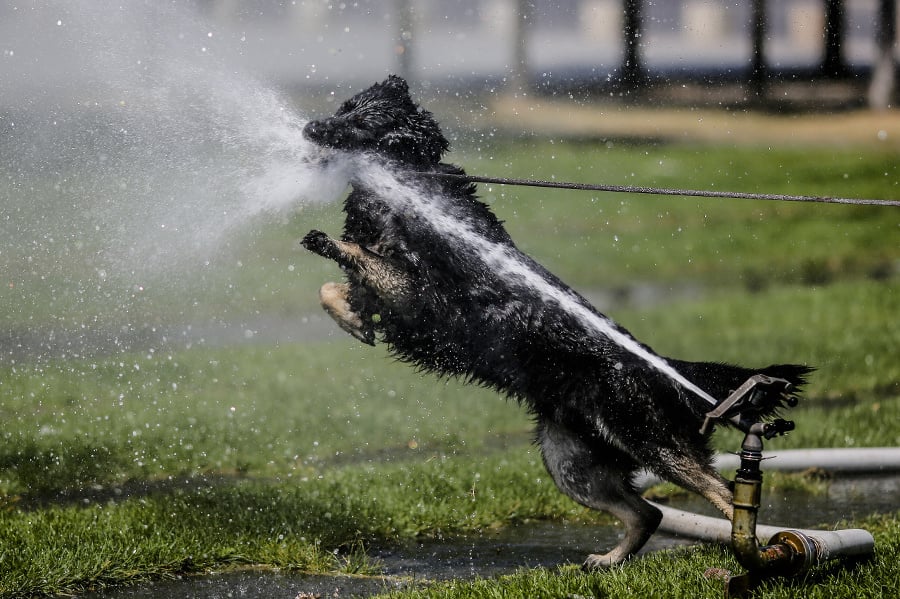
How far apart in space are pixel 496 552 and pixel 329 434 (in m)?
2.16

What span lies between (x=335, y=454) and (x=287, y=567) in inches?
76.1

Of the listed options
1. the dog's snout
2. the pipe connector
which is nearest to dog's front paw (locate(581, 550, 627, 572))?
the pipe connector

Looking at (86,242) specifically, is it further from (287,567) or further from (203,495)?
(287,567)

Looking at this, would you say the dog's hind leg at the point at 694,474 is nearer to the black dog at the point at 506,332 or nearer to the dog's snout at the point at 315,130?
the black dog at the point at 506,332

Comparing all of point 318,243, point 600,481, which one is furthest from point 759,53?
point 318,243

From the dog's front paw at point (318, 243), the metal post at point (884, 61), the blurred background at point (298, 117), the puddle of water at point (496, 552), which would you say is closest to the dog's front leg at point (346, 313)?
the dog's front paw at point (318, 243)

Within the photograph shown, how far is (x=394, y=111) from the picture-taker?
4.93 meters

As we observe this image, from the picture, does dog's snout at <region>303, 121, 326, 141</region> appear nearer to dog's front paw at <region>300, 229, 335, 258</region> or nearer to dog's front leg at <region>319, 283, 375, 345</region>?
dog's front paw at <region>300, 229, 335, 258</region>

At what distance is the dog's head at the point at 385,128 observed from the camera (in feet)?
15.9

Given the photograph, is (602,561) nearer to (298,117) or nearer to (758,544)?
(758,544)

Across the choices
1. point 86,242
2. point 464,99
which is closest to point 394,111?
point 86,242

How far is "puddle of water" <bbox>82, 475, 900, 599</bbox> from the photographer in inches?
173

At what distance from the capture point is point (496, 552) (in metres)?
4.98

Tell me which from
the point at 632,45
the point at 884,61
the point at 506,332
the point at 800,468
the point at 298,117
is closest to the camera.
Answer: the point at 506,332
